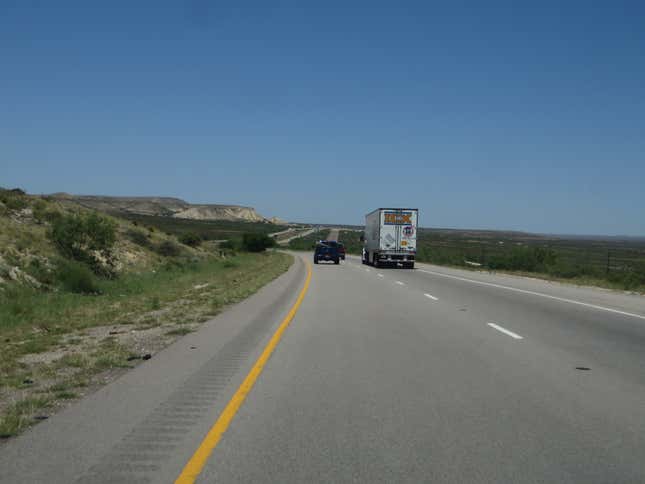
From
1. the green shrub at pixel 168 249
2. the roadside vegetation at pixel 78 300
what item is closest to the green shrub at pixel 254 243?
the green shrub at pixel 168 249

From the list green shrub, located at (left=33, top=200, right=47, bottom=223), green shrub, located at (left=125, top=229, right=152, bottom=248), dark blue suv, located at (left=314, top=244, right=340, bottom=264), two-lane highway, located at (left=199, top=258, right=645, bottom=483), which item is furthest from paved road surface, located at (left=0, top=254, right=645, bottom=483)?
dark blue suv, located at (left=314, top=244, right=340, bottom=264)

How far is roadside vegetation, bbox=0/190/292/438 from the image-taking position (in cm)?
821

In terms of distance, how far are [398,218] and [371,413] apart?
37508mm

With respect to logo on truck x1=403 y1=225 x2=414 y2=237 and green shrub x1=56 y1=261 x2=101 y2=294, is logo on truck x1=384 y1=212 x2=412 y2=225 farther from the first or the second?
green shrub x1=56 y1=261 x2=101 y2=294

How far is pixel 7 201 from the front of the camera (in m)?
34.4

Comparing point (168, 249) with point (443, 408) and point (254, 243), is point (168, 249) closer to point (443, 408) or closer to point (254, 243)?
point (254, 243)

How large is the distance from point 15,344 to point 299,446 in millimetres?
7770

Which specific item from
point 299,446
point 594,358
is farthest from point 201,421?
point 594,358

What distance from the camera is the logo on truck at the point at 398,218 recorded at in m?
43.3

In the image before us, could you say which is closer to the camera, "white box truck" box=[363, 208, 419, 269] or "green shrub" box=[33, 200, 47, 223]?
"green shrub" box=[33, 200, 47, 223]

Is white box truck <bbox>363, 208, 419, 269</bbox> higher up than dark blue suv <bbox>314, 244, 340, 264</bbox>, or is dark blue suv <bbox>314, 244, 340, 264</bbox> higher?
white box truck <bbox>363, 208, 419, 269</bbox>

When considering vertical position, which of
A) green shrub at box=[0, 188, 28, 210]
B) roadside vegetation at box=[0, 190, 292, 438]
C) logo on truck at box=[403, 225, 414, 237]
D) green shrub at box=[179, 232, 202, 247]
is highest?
green shrub at box=[0, 188, 28, 210]

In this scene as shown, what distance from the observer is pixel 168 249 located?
44375 mm

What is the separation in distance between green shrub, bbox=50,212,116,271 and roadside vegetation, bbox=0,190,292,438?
0.05m
